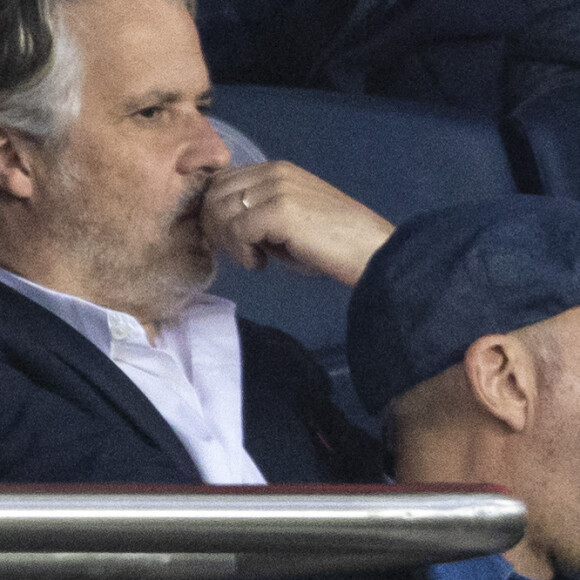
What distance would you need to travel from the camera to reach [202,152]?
741mm

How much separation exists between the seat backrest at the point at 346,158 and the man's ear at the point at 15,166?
0.19 m

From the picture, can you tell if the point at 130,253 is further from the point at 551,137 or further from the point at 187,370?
the point at 551,137

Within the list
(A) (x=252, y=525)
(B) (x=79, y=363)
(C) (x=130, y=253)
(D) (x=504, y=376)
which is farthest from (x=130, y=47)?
(A) (x=252, y=525)

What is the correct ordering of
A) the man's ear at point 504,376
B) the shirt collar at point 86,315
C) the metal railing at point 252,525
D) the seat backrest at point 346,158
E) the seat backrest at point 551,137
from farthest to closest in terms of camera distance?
the seat backrest at point 551,137 → the seat backrest at point 346,158 → the shirt collar at point 86,315 → the man's ear at point 504,376 → the metal railing at point 252,525

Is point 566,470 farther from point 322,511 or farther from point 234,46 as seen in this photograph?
point 234,46

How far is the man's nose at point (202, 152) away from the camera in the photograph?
738mm

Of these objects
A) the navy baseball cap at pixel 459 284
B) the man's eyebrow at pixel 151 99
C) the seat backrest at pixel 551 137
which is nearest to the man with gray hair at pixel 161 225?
the man's eyebrow at pixel 151 99

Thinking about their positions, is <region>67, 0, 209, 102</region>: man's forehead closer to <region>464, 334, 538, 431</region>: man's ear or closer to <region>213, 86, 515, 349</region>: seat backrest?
<region>213, 86, 515, 349</region>: seat backrest

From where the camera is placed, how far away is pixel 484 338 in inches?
21.8

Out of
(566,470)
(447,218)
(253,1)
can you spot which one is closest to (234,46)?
(253,1)

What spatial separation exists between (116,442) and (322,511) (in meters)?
0.31

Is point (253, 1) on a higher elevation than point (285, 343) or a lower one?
higher

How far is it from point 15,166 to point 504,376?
0.35 meters

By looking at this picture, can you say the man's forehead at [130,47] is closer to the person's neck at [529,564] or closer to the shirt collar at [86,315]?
the shirt collar at [86,315]
